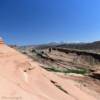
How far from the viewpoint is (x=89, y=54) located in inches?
2122

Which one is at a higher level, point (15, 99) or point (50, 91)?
point (15, 99)

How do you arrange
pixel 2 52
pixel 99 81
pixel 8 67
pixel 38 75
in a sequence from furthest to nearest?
pixel 99 81 < pixel 38 75 < pixel 2 52 < pixel 8 67

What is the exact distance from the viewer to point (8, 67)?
10430mm

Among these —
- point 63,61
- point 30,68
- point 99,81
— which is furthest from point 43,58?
point 30,68

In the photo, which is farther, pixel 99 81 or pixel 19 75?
pixel 99 81

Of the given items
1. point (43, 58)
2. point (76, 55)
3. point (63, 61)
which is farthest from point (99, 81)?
point (76, 55)

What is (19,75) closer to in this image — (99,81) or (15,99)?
(15,99)

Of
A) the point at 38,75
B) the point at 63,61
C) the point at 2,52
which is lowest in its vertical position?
the point at 63,61

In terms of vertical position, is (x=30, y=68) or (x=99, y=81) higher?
(x=30, y=68)

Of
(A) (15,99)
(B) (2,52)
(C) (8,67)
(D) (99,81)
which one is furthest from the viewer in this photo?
(D) (99,81)

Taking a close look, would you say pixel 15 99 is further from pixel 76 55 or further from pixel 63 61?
pixel 76 55

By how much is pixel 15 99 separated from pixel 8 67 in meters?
3.94

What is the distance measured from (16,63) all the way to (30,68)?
1240mm

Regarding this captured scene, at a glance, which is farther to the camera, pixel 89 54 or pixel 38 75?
pixel 89 54
